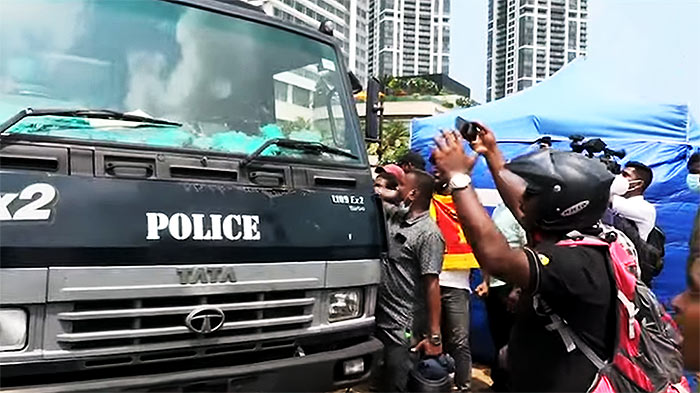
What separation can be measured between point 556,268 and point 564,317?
19 cm

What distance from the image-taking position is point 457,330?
505cm

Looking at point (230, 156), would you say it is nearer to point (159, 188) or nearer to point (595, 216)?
point (159, 188)

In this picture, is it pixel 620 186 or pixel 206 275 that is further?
pixel 620 186

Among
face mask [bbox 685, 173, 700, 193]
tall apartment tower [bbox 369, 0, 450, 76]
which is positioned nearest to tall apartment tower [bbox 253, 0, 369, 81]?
tall apartment tower [bbox 369, 0, 450, 76]

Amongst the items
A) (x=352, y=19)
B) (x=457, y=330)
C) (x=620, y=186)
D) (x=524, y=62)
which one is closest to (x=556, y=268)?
(x=620, y=186)

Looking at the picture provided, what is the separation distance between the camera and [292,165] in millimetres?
3533

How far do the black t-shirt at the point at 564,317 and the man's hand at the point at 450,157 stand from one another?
1.17 ft

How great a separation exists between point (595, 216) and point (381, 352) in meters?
1.88

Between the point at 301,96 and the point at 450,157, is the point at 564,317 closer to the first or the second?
the point at 450,157

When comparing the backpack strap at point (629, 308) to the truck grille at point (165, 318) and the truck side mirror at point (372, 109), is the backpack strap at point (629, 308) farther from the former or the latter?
the truck side mirror at point (372, 109)

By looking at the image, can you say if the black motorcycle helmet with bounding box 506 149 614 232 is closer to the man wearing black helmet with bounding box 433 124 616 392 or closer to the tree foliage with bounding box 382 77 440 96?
the man wearing black helmet with bounding box 433 124 616 392

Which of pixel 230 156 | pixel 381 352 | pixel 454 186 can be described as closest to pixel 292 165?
pixel 230 156

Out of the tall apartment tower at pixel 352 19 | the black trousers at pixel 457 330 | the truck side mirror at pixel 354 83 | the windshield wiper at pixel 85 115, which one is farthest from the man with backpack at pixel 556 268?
the tall apartment tower at pixel 352 19

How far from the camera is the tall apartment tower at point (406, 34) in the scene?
83.6m
